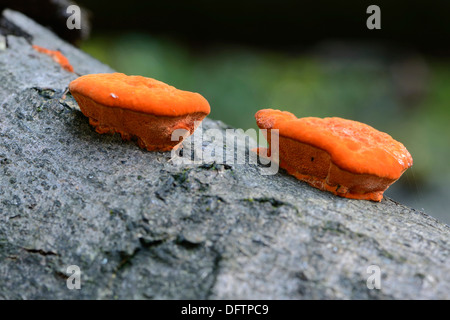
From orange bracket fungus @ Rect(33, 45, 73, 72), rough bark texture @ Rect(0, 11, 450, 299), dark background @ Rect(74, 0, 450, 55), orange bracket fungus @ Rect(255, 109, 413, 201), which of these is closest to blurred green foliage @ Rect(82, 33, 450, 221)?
dark background @ Rect(74, 0, 450, 55)

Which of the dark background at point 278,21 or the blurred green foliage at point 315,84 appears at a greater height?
the dark background at point 278,21

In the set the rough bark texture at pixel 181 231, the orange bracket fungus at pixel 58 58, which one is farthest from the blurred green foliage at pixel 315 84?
the rough bark texture at pixel 181 231

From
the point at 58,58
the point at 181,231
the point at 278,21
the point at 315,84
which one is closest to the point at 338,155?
the point at 181,231

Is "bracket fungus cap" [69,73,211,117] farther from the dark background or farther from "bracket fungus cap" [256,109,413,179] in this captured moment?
the dark background

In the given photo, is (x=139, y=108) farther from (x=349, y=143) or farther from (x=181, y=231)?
(x=349, y=143)

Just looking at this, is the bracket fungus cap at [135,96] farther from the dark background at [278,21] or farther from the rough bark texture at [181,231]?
the dark background at [278,21]

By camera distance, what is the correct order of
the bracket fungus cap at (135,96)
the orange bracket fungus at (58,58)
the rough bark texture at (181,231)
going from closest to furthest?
the rough bark texture at (181,231) → the bracket fungus cap at (135,96) → the orange bracket fungus at (58,58)

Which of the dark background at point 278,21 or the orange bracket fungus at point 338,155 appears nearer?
the orange bracket fungus at point 338,155
